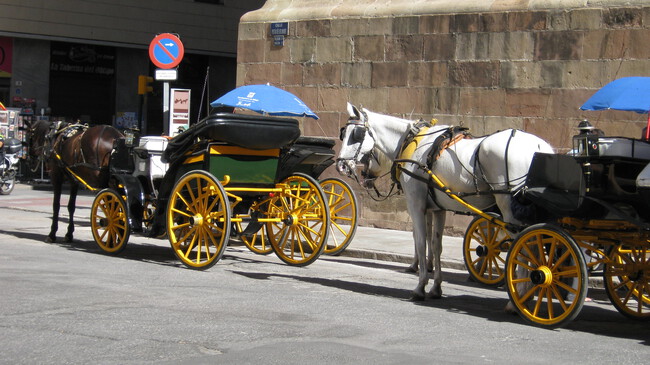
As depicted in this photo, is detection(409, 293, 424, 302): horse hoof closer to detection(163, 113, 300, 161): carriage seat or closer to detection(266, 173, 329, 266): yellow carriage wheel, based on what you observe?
detection(266, 173, 329, 266): yellow carriage wheel

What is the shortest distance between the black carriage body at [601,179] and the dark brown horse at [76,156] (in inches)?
283

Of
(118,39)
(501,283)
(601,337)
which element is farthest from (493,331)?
(118,39)

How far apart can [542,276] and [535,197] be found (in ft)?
2.26

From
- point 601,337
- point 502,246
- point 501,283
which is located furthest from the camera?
point 501,283

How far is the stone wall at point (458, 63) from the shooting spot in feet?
44.0

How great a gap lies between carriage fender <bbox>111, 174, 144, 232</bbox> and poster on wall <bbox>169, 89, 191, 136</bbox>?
470 centimetres

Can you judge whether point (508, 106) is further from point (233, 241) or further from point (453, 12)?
point (233, 241)

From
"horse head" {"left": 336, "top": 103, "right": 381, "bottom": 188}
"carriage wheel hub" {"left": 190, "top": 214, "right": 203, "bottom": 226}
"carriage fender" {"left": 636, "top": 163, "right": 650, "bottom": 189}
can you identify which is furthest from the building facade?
"carriage fender" {"left": 636, "top": 163, "right": 650, "bottom": 189}

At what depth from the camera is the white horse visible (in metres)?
8.14

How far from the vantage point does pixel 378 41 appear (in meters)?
15.8

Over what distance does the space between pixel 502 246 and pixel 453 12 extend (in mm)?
7242

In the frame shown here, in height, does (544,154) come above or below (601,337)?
above

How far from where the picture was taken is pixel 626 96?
31.6 ft

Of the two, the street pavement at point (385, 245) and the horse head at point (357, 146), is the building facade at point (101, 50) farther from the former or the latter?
the horse head at point (357, 146)
